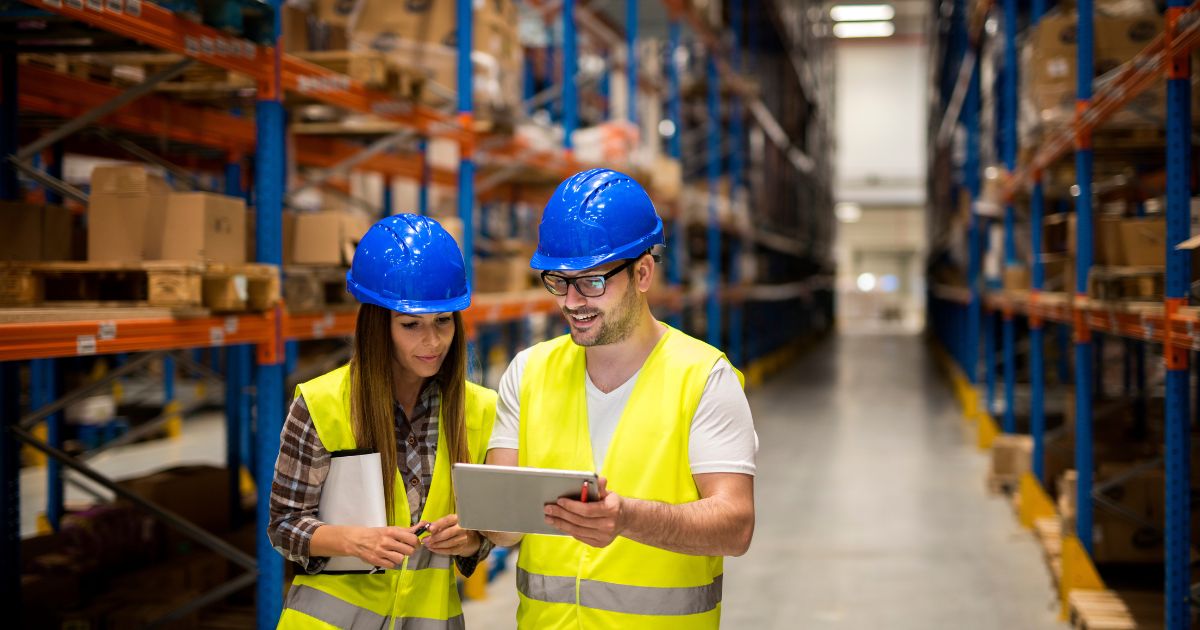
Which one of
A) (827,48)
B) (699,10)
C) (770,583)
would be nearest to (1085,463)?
(770,583)

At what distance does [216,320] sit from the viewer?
378 centimetres

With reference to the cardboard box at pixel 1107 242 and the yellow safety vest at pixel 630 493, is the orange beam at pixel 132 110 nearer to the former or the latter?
the yellow safety vest at pixel 630 493

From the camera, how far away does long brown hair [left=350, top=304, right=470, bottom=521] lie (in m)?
2.41

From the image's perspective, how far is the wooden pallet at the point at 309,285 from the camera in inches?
170

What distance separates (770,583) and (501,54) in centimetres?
382

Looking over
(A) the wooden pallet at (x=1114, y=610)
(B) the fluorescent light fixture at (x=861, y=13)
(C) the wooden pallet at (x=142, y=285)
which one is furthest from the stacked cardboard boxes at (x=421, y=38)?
(B) the fluorescent light fixture at (x=861, y=13)

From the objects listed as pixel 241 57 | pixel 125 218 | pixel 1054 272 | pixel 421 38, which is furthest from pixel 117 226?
pixel 1054 272

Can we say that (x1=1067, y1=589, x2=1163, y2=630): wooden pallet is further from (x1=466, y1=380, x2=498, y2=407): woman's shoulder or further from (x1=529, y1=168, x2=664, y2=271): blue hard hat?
(x1=529, y1=168, x2=664, y2=271): blue hard hat

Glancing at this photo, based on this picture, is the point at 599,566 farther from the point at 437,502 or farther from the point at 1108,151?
the point at 1108,151

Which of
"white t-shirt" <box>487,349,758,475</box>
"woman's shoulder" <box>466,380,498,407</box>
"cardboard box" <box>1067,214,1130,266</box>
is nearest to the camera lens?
"white t-shirt" <box>487,349,758,475</box>

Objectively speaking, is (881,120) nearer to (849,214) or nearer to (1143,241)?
(849,214)

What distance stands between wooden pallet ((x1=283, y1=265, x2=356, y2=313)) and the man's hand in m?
2.73

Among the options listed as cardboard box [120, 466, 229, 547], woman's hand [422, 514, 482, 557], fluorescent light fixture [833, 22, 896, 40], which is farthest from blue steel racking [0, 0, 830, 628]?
fluorescent light fixture [833, 22, 896, 40]

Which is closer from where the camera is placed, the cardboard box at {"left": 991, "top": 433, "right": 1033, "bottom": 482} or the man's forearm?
the man's forearm
